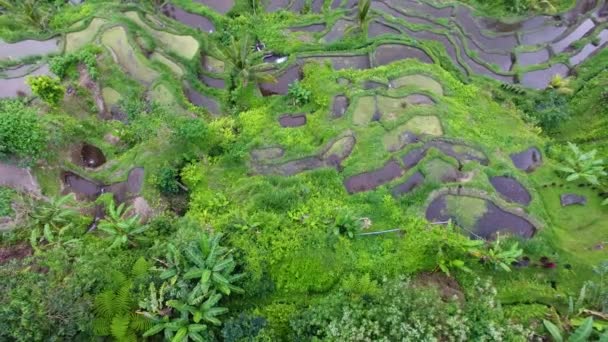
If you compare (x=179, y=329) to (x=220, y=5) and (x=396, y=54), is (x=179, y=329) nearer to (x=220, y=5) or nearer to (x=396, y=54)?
(x=396, y=54)

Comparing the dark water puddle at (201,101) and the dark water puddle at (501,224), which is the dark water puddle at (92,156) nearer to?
the dark water puddle at (201,101)

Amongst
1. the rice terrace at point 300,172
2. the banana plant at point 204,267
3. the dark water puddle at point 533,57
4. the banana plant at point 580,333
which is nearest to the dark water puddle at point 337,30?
the rice terrace at point 300,172

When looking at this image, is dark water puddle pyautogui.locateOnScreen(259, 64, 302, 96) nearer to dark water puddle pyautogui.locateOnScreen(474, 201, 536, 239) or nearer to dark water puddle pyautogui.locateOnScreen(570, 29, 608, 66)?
dark water puddle pyautogui.locateOnScreen(474, 201, 536, 239)

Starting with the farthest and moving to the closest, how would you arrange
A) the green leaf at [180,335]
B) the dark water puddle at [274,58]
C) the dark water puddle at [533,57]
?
the dark water puddle at [533,57] < the dark water puddle at [274,58] < the green leaf at [180,335]

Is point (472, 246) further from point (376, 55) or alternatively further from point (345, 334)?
point (376, 55)

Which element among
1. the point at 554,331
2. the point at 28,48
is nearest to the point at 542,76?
the point at 554,331

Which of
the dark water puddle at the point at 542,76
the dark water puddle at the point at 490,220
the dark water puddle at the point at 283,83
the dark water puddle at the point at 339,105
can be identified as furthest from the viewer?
the dark water puddle at the point at 542,76

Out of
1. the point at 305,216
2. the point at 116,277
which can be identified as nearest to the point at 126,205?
the point at 116,277

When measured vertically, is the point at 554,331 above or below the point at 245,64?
below
